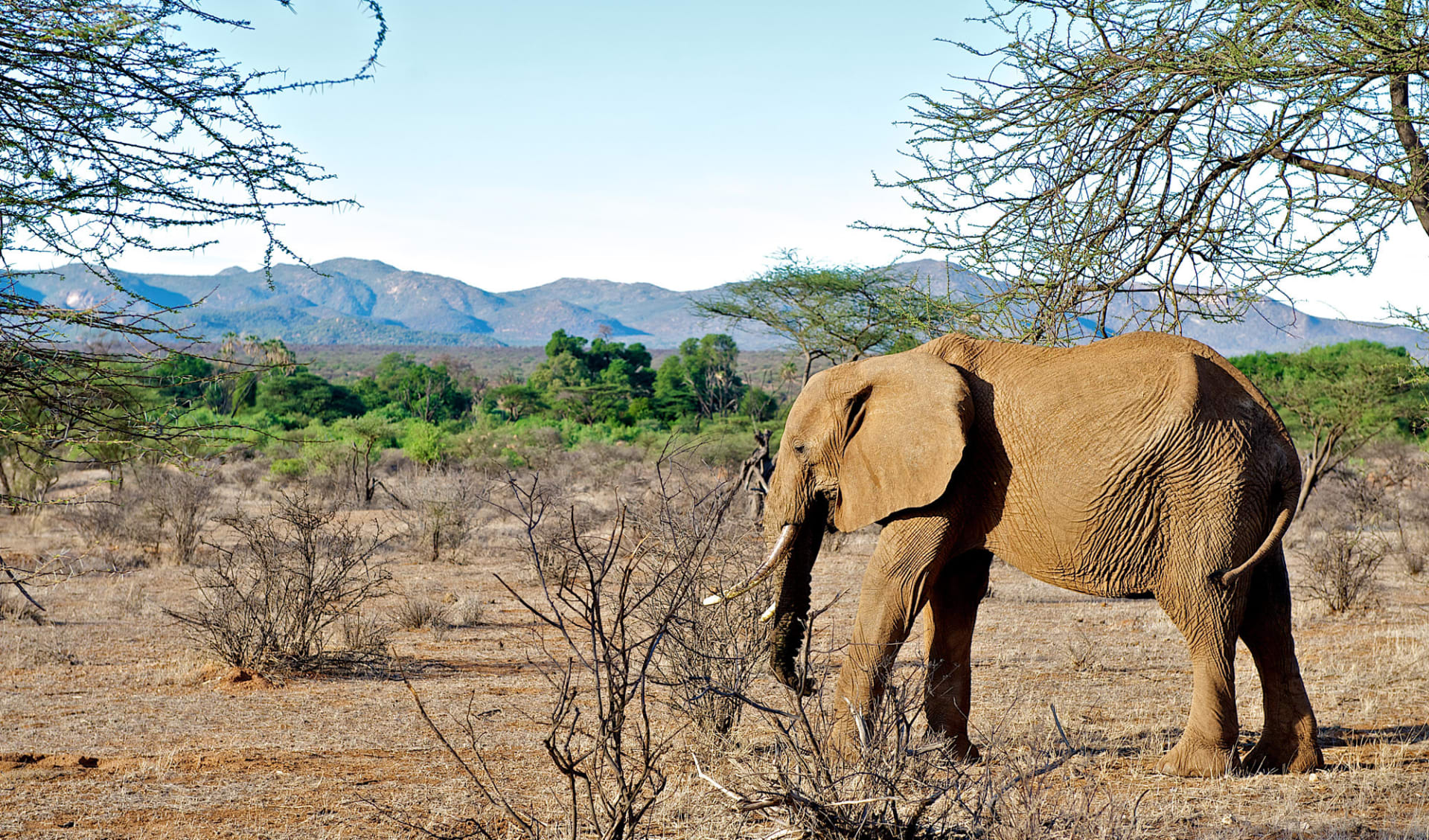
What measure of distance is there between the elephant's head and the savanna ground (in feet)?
1.04

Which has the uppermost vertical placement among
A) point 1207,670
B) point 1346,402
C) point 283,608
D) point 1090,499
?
point 1346,402

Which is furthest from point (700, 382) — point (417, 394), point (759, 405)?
point (417, 394)

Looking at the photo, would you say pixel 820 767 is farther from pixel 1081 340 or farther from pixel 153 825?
pixel 1081 340

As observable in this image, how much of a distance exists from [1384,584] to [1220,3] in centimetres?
1020

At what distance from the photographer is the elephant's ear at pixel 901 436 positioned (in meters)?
5.45

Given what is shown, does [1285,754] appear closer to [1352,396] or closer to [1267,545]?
[1267,545]

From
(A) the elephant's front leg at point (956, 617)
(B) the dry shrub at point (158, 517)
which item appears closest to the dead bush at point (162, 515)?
(B) the dry shrub at point (158, 517)

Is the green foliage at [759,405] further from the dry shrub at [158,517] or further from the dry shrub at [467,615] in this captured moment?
the dry shrub at [467,615]

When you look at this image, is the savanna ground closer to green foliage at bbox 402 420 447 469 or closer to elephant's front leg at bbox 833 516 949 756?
elephant's front leg at bbox 833 516 949 756

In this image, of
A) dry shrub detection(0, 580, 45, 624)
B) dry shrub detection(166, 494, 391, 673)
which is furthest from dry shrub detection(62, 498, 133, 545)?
dry shrub detection(166, 494, 391, 673)

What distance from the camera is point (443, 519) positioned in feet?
52.8

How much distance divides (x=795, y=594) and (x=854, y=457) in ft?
2.59

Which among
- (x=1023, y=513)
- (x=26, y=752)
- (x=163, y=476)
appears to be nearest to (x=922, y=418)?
(x=1023, y=513)

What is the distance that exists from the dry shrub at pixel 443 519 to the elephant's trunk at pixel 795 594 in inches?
366
